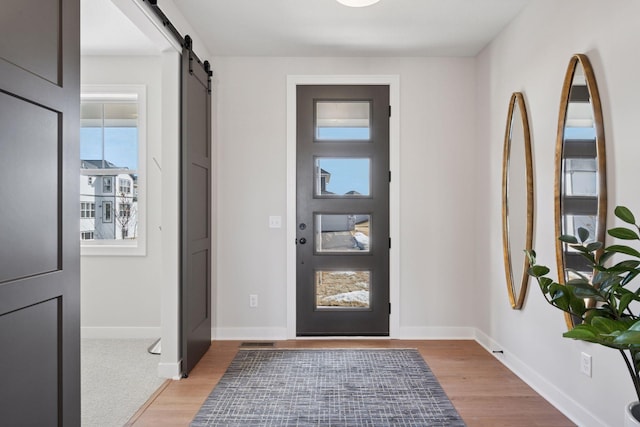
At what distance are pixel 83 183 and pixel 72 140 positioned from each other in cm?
262

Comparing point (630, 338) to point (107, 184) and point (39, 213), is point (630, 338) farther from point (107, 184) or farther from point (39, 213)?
point (107, 184)

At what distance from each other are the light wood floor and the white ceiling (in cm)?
258

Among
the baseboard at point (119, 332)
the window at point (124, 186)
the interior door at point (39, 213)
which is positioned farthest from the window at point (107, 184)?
the interior door at point (39, 213)

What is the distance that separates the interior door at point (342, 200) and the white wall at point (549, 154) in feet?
2.90

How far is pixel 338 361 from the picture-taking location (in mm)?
3246

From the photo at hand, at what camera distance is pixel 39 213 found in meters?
1.47

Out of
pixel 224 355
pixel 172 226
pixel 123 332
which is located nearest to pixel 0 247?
pixel 172 226

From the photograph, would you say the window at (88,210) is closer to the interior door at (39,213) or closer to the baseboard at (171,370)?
the baseboard at (171,370)

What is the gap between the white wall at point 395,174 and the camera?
12.6 feet

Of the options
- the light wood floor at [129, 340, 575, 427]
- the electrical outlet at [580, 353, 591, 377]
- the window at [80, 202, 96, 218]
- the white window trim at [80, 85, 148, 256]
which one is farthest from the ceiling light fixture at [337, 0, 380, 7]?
the window at [80, 202, 96, 218]

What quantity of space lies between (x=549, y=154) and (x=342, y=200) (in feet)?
5.79

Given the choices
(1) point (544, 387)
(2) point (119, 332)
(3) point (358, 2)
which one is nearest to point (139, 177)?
(2) point (119, 332)

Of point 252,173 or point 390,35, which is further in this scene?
point 252,173

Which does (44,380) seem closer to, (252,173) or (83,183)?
(252,173)
